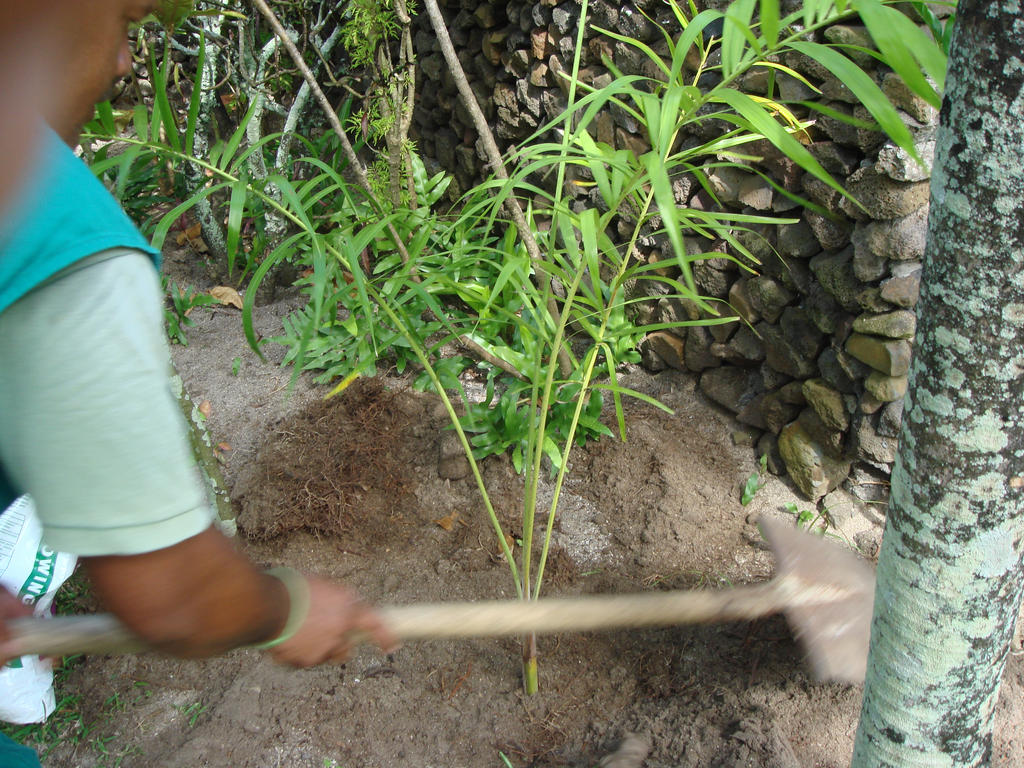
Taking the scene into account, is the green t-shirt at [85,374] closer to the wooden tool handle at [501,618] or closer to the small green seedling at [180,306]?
the wooden tool handle at [501,618]

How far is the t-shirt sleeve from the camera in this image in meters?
0.67

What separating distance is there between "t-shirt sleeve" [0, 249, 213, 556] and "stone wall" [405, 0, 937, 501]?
63.5 inches

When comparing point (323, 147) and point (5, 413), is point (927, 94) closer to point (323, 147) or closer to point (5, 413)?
point (5, 413)

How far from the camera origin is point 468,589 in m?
2.36

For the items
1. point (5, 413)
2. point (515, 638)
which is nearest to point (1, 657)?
point (5, 413)

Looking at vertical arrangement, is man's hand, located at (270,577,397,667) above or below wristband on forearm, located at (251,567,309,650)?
below

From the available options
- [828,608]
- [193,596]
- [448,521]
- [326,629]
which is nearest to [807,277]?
[828,608]

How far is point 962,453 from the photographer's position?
3.62 feet

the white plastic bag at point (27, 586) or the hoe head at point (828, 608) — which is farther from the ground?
the hoe head at point (828, 608)

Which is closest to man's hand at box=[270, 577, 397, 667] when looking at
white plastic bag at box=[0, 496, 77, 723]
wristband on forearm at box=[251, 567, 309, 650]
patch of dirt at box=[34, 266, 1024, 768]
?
wristband on forearm at box=[251, 567, 309, 650]

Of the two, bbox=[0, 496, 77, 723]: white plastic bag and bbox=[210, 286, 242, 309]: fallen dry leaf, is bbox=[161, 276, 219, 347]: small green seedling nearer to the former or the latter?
bbox=[210, 286, 242, 309]: fallen dry leaf

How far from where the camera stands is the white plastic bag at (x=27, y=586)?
194 cm

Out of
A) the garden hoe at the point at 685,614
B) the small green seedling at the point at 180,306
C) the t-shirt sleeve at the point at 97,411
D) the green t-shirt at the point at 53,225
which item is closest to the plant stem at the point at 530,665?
the garden hoe at the point at 685,614

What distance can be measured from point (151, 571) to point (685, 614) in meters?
0.93
